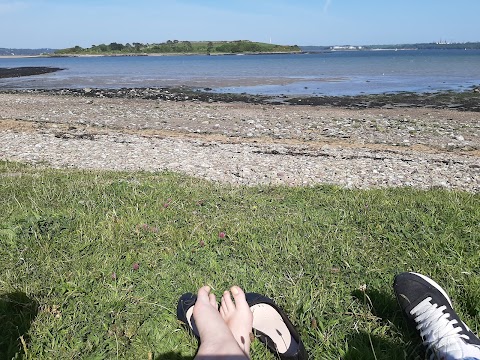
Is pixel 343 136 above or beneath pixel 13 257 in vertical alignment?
beneath

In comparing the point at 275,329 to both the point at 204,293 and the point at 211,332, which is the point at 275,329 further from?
the point at 204,293

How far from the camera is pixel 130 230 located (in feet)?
14.4

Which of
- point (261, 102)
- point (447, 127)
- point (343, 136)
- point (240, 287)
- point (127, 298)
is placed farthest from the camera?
point (261, 102)

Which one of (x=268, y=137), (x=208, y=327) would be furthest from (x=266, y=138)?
(x=208, y=327)

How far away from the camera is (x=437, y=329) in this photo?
3.01 metres

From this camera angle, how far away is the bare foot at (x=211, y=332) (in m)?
2.69

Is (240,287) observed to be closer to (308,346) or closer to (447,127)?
(308,346)

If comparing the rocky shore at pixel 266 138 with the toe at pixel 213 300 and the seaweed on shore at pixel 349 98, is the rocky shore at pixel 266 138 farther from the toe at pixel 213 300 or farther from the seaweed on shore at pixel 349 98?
the toe at pixel 213 300

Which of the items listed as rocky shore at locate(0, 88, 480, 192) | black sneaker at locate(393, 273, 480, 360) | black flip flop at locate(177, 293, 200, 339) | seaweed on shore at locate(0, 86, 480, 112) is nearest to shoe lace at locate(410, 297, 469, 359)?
black sneaker at locate(393, 273, 480, 360)

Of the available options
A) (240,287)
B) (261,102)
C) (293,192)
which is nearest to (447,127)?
(261,102)

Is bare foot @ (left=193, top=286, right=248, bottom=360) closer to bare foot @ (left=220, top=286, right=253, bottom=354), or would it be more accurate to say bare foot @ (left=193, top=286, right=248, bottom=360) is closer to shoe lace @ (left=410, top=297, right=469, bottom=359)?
bare foot @ (left=220, top=286, right=253, bottom=354)

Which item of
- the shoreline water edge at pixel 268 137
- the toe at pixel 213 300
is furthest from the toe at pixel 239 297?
the shoreline water edge at pixel 268 137

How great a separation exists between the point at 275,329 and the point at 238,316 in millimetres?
304

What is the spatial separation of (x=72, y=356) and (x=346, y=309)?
214cm
